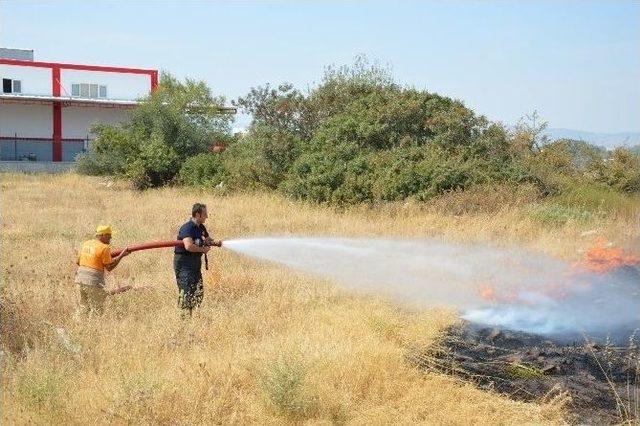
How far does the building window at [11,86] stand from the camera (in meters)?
40.2

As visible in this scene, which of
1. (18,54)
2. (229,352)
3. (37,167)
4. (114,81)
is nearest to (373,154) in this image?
(229,352)

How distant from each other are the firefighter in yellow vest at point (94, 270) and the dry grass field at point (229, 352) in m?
0.22

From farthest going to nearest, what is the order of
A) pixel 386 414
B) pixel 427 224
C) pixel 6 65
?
1. pixel 6 65
2. pixel 427 224
3. pixel 386 414

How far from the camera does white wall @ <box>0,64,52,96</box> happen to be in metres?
40.2

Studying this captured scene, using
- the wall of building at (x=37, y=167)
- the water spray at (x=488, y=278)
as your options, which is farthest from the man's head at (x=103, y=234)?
the wall of building at (x=37, y=167)

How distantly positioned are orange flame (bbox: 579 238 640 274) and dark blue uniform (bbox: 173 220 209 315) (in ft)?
20.2

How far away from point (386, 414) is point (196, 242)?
3.40 meters

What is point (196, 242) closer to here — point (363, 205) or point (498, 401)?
point (498, 401)

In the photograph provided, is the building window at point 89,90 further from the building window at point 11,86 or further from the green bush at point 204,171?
the green bush at point 204,171

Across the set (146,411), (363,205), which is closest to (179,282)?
(146,411)

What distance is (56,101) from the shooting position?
136ft

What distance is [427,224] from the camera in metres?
14.4

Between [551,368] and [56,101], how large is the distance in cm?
4038

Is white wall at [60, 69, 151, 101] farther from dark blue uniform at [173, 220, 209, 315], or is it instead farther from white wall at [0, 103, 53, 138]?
dark blue uniform at [173, 220, 209, 315]
